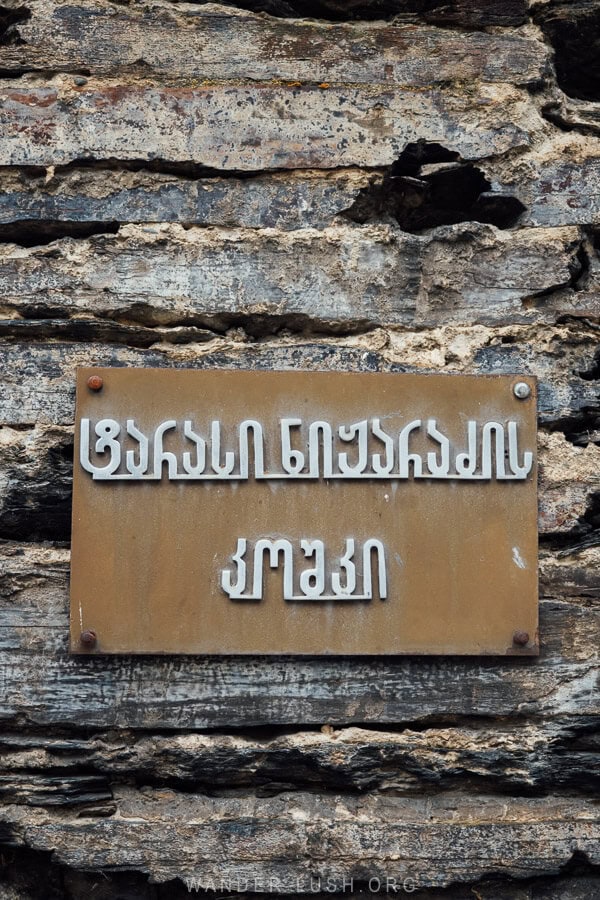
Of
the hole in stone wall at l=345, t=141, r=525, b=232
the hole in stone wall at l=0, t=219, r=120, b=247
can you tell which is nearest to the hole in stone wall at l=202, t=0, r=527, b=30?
the hole in stone wall at l=345, t=141, r=525, b=232

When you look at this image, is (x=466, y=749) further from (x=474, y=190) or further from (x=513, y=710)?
(x=474, y=190)

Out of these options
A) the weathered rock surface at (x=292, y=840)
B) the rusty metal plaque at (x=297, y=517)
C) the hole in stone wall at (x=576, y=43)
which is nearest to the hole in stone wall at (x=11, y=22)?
the rusty metal plaque at (x=297, y=517)

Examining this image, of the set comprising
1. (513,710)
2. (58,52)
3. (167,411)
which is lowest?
(513,710)

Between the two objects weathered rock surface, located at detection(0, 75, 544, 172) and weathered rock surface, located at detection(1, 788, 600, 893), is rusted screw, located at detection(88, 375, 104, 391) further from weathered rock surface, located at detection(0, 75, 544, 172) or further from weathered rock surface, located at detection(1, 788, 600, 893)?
weathered rock surface, located at detection(1, 788, 600, 893)

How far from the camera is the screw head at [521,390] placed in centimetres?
194

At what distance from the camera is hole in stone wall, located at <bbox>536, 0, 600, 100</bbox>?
2.04m

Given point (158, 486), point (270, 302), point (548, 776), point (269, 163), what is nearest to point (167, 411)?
point (158, 486)

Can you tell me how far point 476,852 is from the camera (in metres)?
1.86

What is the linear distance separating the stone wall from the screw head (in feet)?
0.15

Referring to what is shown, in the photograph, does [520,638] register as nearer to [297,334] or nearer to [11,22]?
[297,334]

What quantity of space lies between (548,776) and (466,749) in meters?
0.17

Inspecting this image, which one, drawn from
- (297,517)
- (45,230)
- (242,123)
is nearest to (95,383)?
(45,230)

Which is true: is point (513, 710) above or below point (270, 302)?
below

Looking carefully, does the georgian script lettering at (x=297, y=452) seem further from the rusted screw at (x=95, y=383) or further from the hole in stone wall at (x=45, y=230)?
the hole in stone wall at (x=45, y=230)
